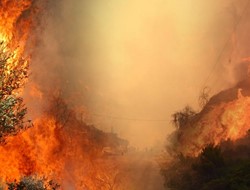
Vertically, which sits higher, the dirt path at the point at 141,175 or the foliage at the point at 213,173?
the dirt path at the point at 141,175

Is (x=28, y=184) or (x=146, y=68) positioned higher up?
(x=146, y=68)

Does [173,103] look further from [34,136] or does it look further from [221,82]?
[34,136]

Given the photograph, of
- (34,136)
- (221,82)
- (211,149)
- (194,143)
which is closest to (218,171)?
(211,149)

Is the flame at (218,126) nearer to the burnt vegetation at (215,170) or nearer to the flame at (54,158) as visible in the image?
the burnt vegetation at (215,170)

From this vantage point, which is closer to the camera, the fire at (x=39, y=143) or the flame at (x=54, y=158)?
the fire at (x=39, y=143)

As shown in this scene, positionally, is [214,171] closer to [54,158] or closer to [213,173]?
[213,173]

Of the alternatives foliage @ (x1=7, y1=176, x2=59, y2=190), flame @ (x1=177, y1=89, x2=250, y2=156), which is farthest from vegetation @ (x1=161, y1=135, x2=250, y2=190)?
foliage @ (x1=7, y1=176, x2=59, y2=190)

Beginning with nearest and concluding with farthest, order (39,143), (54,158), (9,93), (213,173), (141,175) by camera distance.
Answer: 1. (9,93)
2. (213,173)
3. (39,143)
4. (54,158)
5. (141,175)

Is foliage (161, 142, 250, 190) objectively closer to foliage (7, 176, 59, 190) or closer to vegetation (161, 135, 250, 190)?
vegetation (161, 135, 250, 190)

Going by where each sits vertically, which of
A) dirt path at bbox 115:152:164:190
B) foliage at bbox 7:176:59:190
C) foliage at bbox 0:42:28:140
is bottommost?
foliage at bbox 7:176:59:190

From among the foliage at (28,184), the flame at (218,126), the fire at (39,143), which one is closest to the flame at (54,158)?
the fire at (39,143)

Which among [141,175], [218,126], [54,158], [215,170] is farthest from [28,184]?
[141,175]

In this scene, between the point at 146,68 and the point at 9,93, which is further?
the point at 146,68

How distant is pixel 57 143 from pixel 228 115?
64.5 ft
